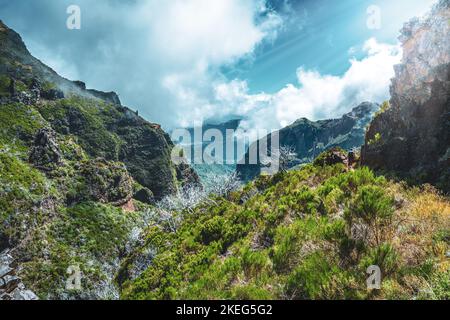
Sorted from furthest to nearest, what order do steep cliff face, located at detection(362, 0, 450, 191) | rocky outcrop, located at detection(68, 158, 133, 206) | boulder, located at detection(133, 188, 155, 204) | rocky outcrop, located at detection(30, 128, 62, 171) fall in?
boulder, located at detection(133, 188, 155, 204)
rocky outcrop, located at detection(68, 158, 133, 206)
rocky outcrop, located at detection(30, 128, 62, 171)
steep cliff face, located at detection(362, 0, 450, 191)

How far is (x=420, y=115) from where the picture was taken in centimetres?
1647

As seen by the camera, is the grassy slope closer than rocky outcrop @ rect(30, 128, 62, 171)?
Yes

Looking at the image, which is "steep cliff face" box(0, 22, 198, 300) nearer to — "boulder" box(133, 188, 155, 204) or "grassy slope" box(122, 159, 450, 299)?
"boulder" box(133, 188, 155, 204)

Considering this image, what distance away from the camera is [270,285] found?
27.9ft

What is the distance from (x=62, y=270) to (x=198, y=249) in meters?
88.3

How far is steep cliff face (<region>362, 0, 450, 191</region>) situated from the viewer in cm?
1480

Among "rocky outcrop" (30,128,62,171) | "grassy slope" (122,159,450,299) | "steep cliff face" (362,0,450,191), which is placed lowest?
"grassy slope" (122,159,450,299)

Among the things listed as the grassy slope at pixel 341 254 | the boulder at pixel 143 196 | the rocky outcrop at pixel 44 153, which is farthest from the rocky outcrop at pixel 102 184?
the grassy slope at pixel 341 254

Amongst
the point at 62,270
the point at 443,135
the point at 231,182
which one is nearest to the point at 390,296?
the point at 443,135

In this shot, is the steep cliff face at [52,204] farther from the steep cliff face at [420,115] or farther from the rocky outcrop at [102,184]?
the steep cliff face at [420,115]

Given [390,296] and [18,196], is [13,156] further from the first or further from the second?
[390,296]

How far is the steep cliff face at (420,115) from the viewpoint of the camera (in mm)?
14805

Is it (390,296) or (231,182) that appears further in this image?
(231,182)

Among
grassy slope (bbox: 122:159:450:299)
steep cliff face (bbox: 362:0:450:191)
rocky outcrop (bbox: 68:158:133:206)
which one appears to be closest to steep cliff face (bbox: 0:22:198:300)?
rocky outcrop (bbox: 68:158:133:206)
